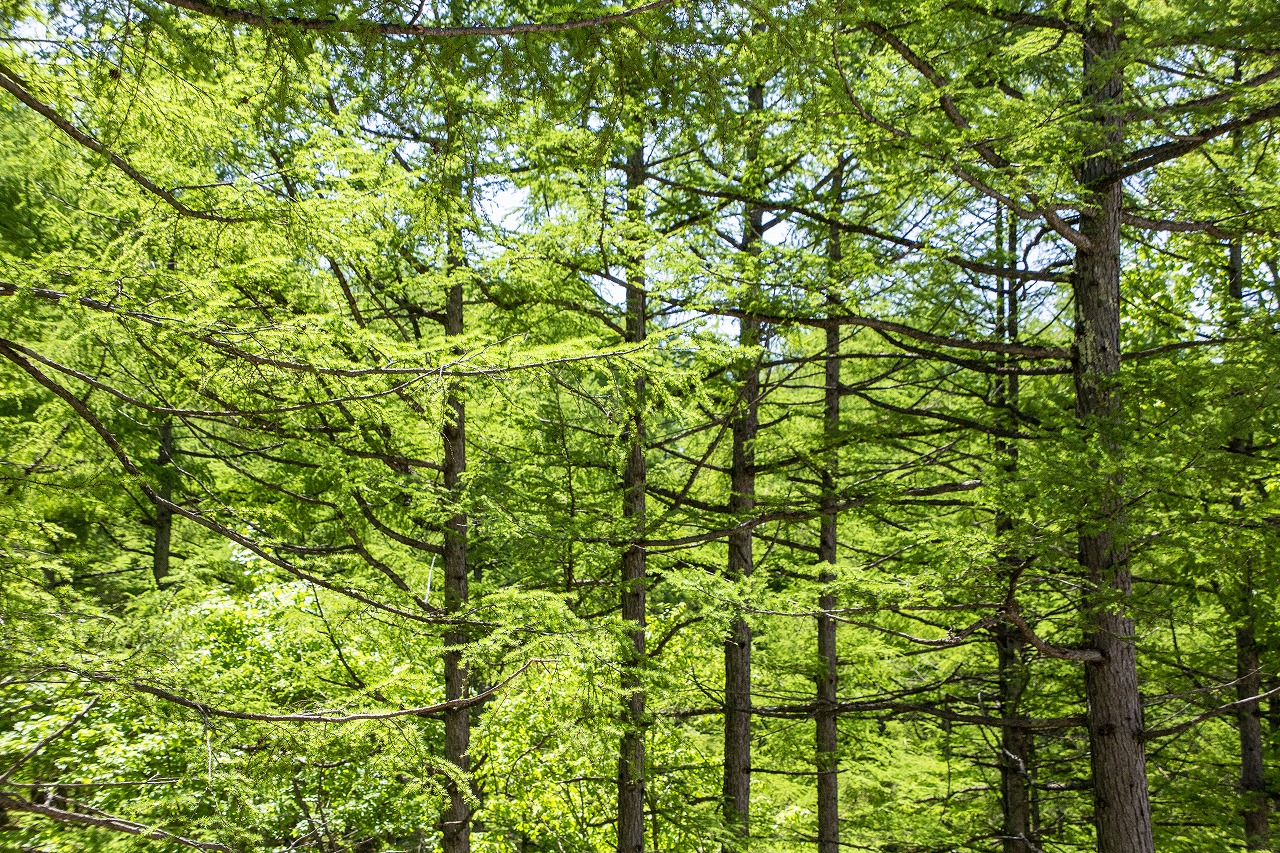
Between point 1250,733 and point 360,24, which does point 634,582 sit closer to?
point 360,24

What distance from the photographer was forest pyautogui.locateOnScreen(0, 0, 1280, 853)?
3.66 m

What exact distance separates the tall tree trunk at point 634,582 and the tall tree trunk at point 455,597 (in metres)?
1.48

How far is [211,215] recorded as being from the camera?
3.33 meters

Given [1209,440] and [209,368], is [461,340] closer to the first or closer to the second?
[209,368]

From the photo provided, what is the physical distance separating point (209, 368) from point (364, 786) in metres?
8.54

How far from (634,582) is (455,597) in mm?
1616

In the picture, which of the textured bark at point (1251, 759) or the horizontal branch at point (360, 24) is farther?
the textured bark at point (1251, 759)

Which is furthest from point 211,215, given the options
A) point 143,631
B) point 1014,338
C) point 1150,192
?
point 1014,338

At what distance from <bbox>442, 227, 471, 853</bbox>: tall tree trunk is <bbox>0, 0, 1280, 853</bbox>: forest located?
5 cm

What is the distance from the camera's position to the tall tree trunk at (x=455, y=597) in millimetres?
7227

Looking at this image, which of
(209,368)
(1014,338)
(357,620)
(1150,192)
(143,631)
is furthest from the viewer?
(1014,338)

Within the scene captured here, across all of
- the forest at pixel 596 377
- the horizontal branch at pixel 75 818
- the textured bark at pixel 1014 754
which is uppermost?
the forest at pixel 596 377

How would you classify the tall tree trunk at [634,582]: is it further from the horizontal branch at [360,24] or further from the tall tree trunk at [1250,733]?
the tall tree trunk at [1250,733]

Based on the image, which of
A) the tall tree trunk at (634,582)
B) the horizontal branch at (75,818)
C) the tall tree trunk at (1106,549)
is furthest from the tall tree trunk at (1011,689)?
the horizontal branch at (75,818)
